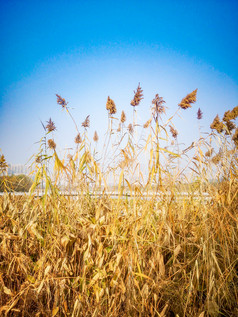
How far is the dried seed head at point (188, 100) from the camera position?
1627mm

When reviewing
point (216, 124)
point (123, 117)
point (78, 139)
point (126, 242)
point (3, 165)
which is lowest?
point (126, 242)

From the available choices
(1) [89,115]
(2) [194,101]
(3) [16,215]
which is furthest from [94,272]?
(2) [194,101]

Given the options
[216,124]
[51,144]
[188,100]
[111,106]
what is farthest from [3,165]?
[216,124]

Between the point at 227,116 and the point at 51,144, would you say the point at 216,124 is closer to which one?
the point at 227,116

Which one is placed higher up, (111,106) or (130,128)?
(111,106)

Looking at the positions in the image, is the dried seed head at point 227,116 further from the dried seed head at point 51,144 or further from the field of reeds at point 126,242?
the dried seed head at point 51,144

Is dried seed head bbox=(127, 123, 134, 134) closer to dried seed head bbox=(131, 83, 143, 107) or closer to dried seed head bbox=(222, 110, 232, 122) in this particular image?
dried seed head bbox=(131, 83, 143, 107)

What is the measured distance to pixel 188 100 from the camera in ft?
5.52

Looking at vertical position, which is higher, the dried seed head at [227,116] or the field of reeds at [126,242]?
the dried seed head at [227,116]

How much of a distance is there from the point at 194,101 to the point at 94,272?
160 cm

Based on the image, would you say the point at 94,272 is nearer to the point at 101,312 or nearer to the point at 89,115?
the point at 101,312

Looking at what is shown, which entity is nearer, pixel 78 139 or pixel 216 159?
pixel 216 159

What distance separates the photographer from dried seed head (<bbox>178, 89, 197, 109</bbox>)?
1.63 meters

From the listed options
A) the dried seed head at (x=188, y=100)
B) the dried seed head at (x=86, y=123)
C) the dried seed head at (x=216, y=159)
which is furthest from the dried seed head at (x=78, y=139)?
the dried seed head at (x=216, y=159)
